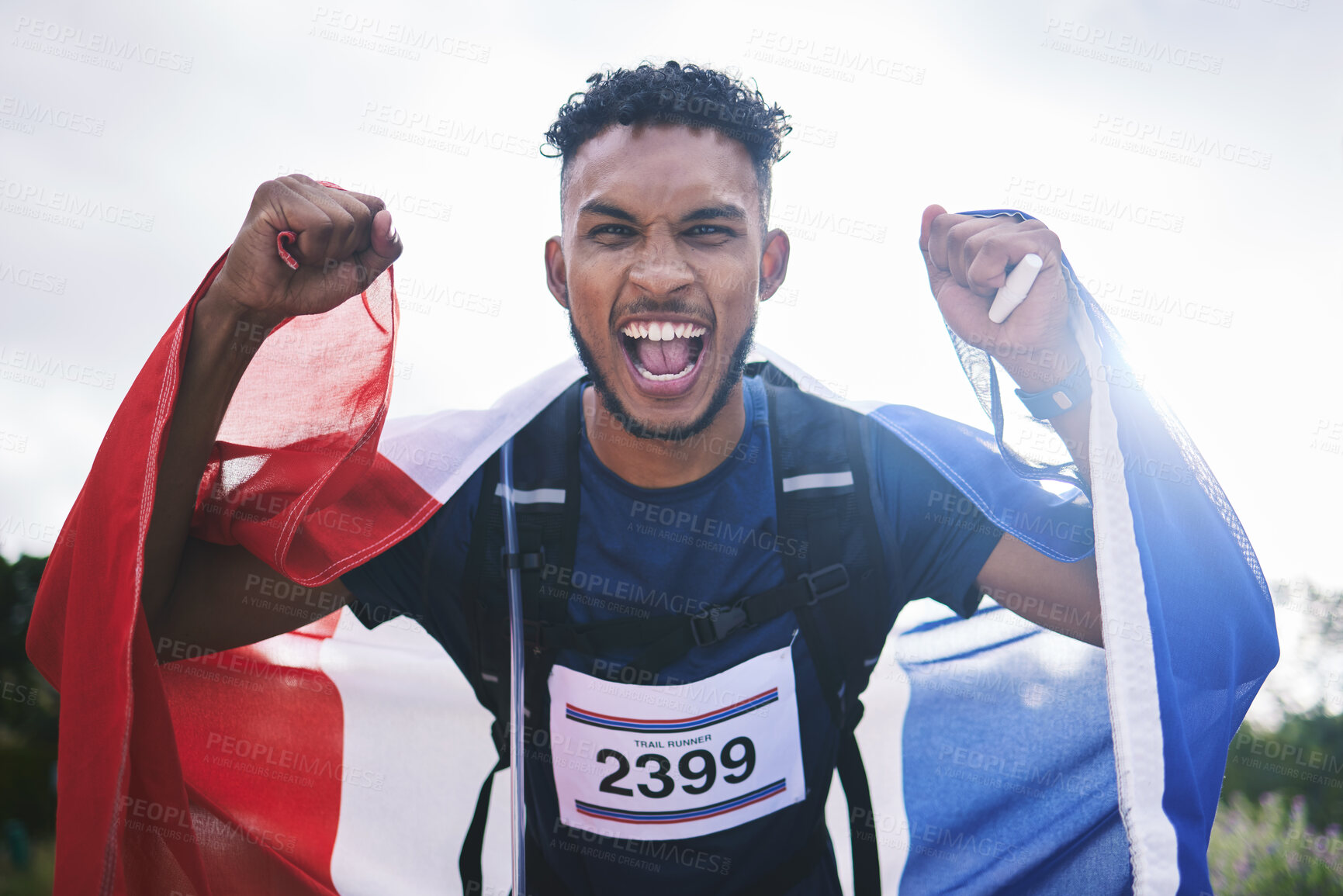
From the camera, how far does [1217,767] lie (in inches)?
72.0

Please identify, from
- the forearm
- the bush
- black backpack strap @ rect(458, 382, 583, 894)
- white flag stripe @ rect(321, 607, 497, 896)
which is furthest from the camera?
the bush

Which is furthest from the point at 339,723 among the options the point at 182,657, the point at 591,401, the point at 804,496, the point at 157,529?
the point at 804,496

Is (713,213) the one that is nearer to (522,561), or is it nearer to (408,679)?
(522,561)

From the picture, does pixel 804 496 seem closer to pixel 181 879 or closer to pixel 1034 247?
pixel 1034 247

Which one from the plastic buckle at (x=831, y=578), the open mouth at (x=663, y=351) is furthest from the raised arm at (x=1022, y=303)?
the open mouth at (x=663, y=351)

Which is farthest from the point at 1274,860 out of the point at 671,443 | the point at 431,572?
the point at 431,572

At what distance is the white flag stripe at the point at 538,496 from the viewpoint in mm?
2416

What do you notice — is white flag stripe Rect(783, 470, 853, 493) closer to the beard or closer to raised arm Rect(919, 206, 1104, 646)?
the beard

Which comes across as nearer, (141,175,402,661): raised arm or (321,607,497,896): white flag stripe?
(141,175,402,661): raised arm

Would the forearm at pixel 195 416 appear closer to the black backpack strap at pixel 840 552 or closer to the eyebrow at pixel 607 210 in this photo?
the eyebrow at pixel 607 210

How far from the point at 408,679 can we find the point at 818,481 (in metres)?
1.47

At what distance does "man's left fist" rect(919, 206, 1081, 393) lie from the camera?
1.73 m

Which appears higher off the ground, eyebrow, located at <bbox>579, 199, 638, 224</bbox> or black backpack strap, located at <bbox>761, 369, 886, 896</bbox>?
eyebrow, located at <bbox>579, 199, 638, 224</bbox>

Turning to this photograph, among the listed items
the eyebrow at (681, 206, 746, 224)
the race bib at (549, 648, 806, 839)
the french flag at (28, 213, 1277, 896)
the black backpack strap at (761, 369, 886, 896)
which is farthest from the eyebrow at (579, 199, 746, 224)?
the race bib at (549, 648, 806, 839)
